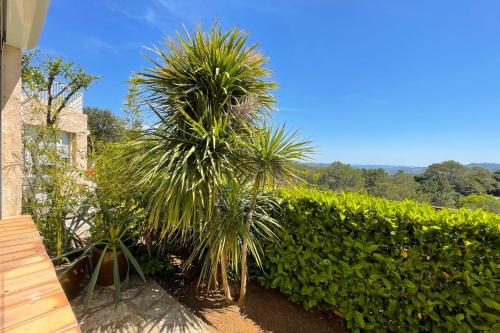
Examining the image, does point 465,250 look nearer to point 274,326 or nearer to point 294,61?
point 274,326

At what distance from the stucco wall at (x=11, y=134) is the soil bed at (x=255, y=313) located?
2.32 m

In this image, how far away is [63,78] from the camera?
24.0 feet

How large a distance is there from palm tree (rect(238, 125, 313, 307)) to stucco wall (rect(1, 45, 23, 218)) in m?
3.26

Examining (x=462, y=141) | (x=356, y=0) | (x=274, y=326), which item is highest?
(x=356, y=0)

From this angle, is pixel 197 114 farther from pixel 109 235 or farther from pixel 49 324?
pixel 49 324

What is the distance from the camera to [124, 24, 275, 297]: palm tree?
7.72 ft

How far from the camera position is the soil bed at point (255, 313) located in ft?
8.13

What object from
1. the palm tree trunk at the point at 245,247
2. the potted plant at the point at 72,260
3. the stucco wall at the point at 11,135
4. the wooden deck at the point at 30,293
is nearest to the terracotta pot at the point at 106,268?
the potted plant at the point at 72,260

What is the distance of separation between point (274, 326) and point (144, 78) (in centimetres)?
330

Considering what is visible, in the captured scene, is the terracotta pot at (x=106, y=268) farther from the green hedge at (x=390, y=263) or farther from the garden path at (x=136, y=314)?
the green hedge at (x=390, y=263)

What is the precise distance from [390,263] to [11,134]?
4963mm

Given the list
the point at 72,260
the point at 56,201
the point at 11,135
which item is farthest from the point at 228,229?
the point at 11,135

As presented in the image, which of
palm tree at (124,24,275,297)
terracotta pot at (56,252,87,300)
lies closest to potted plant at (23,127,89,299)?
terracotta pot at (56,252,87,300)

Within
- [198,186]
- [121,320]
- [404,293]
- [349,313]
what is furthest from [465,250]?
[121,320]
